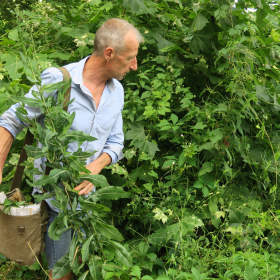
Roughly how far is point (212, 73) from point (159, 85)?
0.54 meters

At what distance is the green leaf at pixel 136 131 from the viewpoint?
2805 mm

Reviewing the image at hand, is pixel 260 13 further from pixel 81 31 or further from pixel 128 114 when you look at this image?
pixel 81 31

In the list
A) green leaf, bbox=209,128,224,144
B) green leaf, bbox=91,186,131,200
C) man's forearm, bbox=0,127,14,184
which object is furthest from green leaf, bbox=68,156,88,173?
green leaf, bbox=209,128,224,144

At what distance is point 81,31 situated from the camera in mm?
3020

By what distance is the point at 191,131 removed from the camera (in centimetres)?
293

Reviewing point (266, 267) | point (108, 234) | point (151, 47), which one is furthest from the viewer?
point (151, 47)

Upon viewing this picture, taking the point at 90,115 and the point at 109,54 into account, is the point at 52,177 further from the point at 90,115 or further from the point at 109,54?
the point at 109,54

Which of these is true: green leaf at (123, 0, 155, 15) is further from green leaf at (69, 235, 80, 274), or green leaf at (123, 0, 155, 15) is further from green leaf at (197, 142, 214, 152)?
green leaf at (69, 235, 80, 274)

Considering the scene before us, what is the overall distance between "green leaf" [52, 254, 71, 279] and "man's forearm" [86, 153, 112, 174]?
0.57 meters

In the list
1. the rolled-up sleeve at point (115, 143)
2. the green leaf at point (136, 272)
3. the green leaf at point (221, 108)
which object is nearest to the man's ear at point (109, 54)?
the rolled-up sleeve at point (115, 143)

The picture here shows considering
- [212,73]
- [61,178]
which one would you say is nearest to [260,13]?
[212,73]

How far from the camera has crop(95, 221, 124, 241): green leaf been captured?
169 cm

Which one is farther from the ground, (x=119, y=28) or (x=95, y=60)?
(x=119, y=28)

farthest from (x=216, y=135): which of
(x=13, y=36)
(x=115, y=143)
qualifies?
(x=13, y=36)
